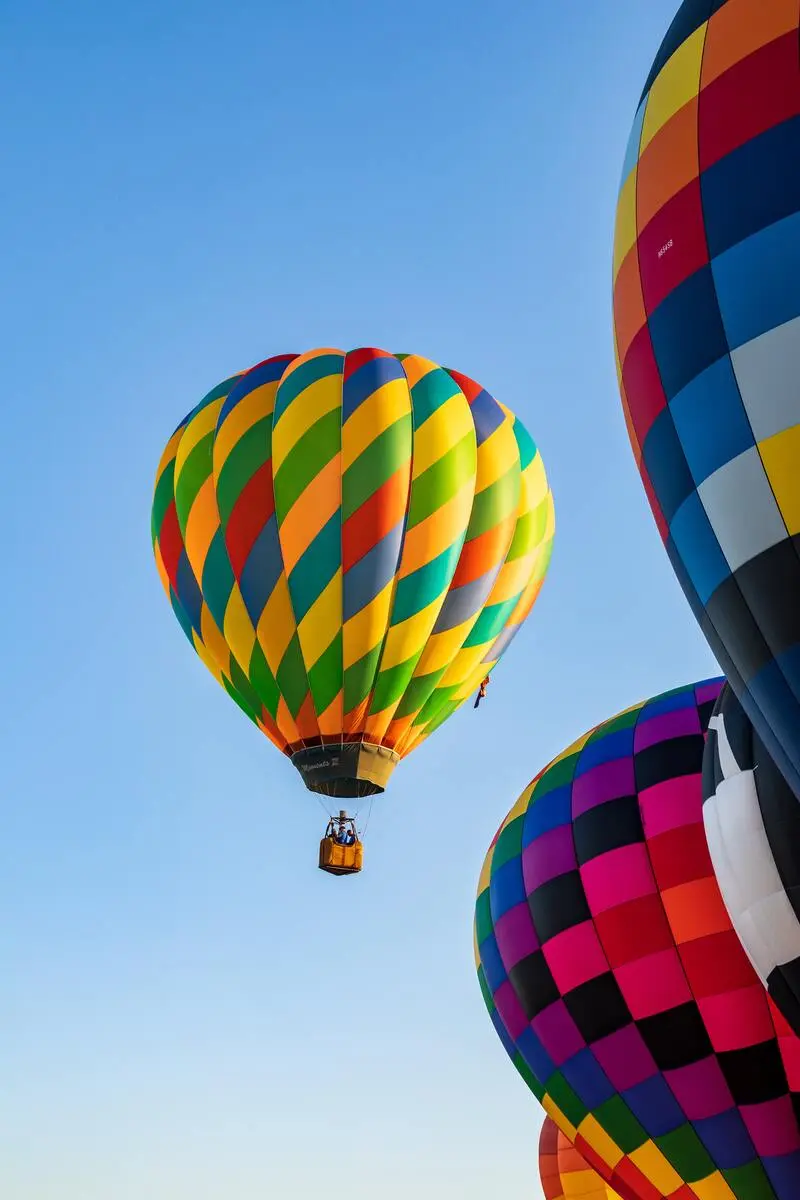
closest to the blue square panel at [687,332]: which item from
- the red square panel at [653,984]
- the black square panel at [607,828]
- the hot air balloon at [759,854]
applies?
the hot air balloon at [759,854]

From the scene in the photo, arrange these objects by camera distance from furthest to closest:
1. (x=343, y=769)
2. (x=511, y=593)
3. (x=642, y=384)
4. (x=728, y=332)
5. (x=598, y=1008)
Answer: (x=511, y=593)
(x=343, y=769)
(x=598, y=1008)
(x=642, y=384)
(x=728, y=332)

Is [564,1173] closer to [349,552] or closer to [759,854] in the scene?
[349,552]

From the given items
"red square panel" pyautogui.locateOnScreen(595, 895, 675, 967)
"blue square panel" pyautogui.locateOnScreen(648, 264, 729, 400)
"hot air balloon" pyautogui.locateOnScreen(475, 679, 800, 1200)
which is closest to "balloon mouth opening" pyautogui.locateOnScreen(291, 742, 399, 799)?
"hot air balloon" pyautogui.locateOnScreen(475, 679, 800, 1200)

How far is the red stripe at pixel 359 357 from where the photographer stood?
12.3m

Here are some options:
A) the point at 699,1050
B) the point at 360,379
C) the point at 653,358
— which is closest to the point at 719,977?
the point at 699,1050

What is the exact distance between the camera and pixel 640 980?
8484mm

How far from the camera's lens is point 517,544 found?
12.4m

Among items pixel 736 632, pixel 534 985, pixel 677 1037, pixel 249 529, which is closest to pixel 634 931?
pixel 677 1037

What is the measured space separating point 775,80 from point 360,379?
713 centimetres

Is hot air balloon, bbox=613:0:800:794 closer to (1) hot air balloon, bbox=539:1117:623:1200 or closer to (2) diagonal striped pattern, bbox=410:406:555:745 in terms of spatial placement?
(2) diagonal striped pattern, bbox=410:406:555:745

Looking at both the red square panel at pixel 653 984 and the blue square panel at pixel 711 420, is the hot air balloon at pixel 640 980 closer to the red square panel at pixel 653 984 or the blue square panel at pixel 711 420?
the red square panel at pixel 653 984

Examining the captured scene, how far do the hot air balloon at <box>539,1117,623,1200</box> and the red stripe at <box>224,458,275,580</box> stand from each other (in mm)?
6692

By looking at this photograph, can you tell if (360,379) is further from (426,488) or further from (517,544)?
(517,544)

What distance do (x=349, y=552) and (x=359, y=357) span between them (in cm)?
218
